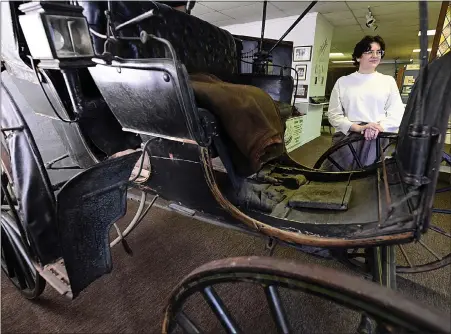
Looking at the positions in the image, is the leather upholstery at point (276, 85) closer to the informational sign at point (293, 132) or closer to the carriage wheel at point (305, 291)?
the carriage wheel at point (305, 291)

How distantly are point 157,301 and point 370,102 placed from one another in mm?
2054

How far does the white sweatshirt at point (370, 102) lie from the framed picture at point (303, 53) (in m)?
3.63

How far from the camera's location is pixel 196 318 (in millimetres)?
1496

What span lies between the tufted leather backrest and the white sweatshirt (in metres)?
1.00

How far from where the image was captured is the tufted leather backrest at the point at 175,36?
4.38 ft

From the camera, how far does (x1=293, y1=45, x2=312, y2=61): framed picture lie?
215 inches

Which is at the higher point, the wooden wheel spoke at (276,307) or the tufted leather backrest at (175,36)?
the tufted leather backrest at (175,36)

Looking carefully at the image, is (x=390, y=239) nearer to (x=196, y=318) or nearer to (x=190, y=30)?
(x=196, y=318)

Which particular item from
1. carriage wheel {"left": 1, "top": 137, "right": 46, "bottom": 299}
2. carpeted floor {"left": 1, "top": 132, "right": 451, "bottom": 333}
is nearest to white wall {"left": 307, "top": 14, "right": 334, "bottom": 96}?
carpeted floor {"left": 1, "top": 132, "right": 451, "bottom": 333}

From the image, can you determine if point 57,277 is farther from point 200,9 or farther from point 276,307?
point 200,9

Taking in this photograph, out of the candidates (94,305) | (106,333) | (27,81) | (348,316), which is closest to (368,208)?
(348,316)

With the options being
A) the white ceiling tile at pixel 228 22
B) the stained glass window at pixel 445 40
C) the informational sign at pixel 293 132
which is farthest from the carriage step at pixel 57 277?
the white ceiling tile at pixel 228 22

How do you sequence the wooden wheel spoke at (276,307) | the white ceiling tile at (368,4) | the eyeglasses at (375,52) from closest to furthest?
the wooden wheel spoke at (276,307), the eyeglasses at (375,52), the white ceiling tile at (368,4)

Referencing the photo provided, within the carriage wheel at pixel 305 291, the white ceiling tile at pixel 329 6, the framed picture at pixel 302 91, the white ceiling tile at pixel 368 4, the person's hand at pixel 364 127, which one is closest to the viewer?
the carriage wheel at pixel 305 291
